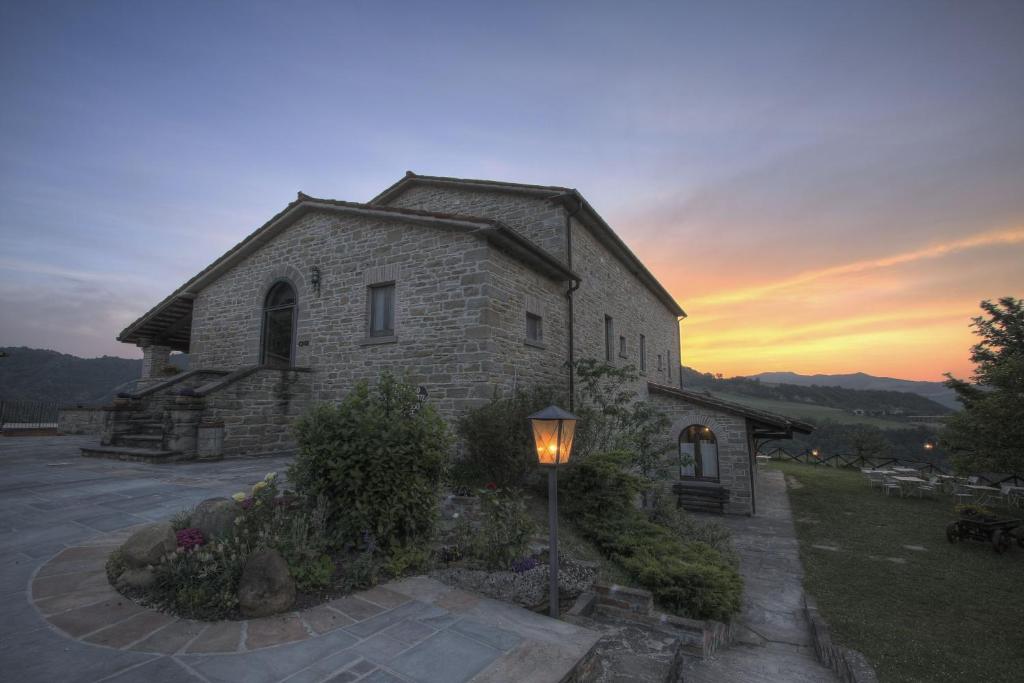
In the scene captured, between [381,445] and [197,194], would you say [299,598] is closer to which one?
[381,445]

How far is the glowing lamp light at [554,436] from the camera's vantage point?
4.05 meters

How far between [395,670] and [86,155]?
15.6 m

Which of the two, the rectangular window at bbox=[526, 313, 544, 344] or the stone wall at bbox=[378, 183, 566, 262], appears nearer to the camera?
the rectangular window at bbox=[526, 313, 544, 344]

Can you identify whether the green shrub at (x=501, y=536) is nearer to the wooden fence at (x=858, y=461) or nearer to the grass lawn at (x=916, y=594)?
the grass lawn at (x=916, y=594)

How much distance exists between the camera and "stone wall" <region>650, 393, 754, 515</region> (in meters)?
13.6

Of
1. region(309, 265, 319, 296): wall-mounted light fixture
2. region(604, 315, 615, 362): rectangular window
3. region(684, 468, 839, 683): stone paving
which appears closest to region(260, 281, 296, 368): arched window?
region(309, 265, 319, 296): wall-mounted light fixture

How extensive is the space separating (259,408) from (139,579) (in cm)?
703

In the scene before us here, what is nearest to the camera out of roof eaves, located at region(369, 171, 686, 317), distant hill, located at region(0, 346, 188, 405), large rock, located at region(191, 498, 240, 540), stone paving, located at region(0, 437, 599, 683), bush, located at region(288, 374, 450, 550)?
stone paving, located at region(0, 437, 599, 683)

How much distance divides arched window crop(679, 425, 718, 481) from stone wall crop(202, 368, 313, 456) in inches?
469

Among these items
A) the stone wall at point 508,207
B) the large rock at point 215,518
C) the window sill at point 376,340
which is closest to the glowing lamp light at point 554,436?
the large rock at point 215,518

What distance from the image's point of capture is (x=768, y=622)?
20.5 feet

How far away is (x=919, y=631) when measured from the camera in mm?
6000

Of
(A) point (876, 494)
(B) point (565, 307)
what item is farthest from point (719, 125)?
(A) point (876, 494)

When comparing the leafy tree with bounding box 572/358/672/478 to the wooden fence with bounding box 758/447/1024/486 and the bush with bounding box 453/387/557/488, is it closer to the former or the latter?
the bush with bounding box 453/387/557/488
